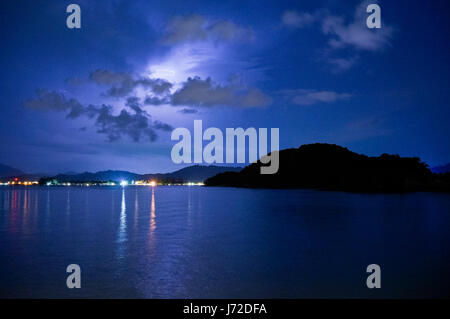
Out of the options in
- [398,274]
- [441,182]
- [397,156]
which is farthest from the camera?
[397,156]

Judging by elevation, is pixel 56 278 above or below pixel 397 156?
below

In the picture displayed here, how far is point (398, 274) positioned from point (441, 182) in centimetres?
15306

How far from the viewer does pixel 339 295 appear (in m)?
13.7

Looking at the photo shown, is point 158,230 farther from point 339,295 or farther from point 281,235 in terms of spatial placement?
point 339,295
